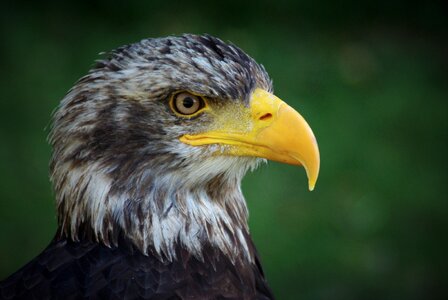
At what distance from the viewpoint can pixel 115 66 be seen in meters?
3.14

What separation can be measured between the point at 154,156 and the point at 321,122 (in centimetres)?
416

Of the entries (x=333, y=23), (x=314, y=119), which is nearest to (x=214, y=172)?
(x=314, y=119)

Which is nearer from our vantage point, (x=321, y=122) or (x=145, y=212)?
(x=145, y=212)

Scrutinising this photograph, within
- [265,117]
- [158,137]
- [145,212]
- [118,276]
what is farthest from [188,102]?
[118,276]

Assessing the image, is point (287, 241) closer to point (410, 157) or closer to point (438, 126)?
point (410, 157)

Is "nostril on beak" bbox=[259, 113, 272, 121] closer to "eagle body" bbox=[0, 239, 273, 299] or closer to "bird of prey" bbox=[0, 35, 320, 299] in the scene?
"bird of prey" bbox=[0, 35, 320, 299]

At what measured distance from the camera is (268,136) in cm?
306

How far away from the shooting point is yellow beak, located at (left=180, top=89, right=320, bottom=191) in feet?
9.80

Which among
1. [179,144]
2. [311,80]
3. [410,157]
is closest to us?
[179,144]

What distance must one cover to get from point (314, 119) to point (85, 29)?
237 centimetres

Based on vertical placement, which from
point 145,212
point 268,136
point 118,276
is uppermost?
point 268,136

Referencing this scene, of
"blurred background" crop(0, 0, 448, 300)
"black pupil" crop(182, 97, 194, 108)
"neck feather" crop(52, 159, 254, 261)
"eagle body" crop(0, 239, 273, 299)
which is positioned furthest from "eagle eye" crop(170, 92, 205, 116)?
"blurred background" crop(0, 0, 448, 300)

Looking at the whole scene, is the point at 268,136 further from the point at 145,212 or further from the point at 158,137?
the point at 145,212

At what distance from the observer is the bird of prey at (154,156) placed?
120 inches
